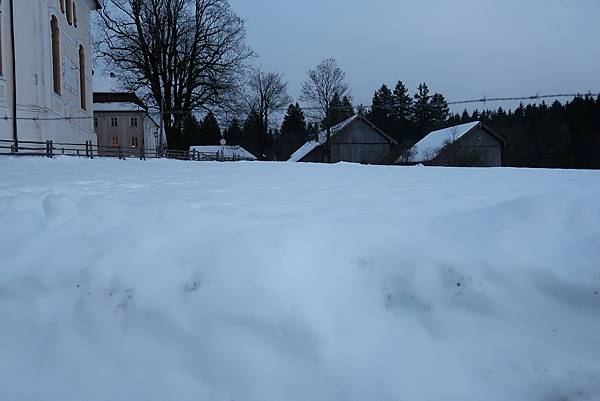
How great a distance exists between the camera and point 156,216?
A: 11.5ft

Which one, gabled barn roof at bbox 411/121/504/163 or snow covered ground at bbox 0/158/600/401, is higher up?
gabled barn roof at bbox 411/121/504/163

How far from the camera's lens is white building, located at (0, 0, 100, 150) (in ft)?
63.5

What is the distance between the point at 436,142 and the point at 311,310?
32.3 metres

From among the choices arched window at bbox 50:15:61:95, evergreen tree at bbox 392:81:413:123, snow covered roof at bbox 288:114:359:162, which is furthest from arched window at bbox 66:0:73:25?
evergreen tree at bbox 392:81:413:123

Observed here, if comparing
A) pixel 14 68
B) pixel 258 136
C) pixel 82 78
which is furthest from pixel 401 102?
pixel 14 68

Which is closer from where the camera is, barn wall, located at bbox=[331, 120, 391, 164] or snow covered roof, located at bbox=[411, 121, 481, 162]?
snow covered roof, located at bbox=[411, 121, 481, 162]

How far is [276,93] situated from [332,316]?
53.3 meters

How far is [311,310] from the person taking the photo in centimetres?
243


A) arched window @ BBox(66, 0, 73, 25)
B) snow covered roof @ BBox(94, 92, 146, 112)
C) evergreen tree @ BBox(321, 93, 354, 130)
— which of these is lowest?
evergreen tree @ BBox(321, 93, 354, 130)

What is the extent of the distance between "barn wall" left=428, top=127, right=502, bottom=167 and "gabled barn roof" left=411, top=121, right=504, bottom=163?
36cm

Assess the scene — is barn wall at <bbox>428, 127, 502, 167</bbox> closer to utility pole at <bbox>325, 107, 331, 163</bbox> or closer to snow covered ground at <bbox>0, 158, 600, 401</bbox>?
utility pole at <bbox>325, 107, 331, 163</bbox>

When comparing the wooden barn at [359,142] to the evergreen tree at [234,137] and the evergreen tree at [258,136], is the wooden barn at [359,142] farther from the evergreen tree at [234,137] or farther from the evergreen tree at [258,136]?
the evergreen tree at [234,137]

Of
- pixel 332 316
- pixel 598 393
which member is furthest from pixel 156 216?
pixel 598 393

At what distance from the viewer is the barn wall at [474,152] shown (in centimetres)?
2584
